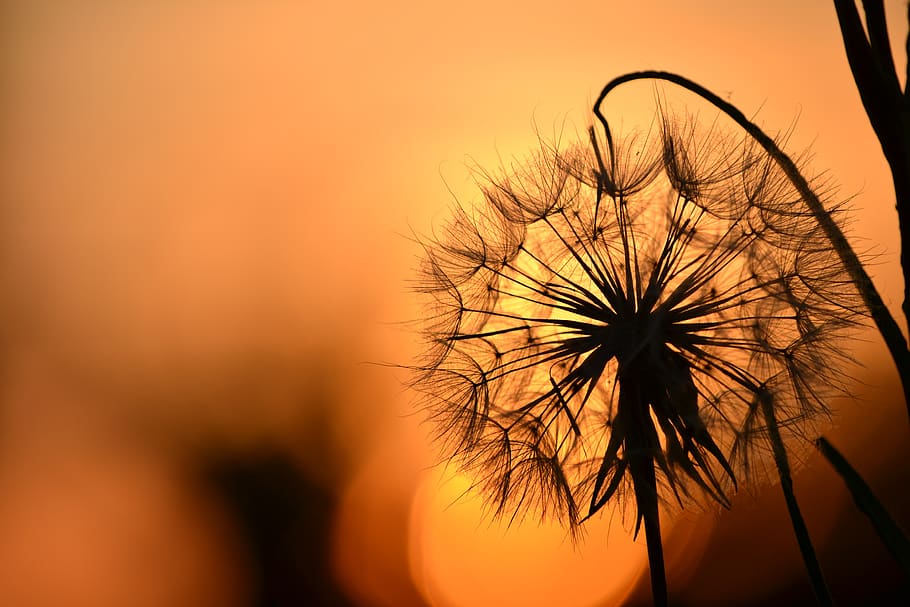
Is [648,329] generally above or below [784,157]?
below

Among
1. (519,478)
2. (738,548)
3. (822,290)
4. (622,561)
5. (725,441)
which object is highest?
(822,290)

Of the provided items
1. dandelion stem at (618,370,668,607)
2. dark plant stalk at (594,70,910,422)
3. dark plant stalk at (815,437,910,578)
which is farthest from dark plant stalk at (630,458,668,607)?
dark plant stalk at (594,70,910,422)

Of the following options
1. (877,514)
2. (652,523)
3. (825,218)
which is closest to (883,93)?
(825,218)

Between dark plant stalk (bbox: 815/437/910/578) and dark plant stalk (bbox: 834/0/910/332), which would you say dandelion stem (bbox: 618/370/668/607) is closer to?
dark plant stalk (bbox: 815/437/910/578)

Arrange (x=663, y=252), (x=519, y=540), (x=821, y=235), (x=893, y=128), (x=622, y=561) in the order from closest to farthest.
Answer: (x=893, y=128) → (x=821, y=235) → (x=663, y=252) → (x=519, y=540) → (x=622, y=561)

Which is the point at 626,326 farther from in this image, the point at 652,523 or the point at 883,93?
the point at 883,93

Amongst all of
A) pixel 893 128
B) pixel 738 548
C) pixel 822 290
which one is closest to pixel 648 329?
pixel 822 290

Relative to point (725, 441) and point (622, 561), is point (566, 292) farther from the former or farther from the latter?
point (622, 561)

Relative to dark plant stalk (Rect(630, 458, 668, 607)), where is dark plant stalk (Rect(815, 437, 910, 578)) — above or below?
above
